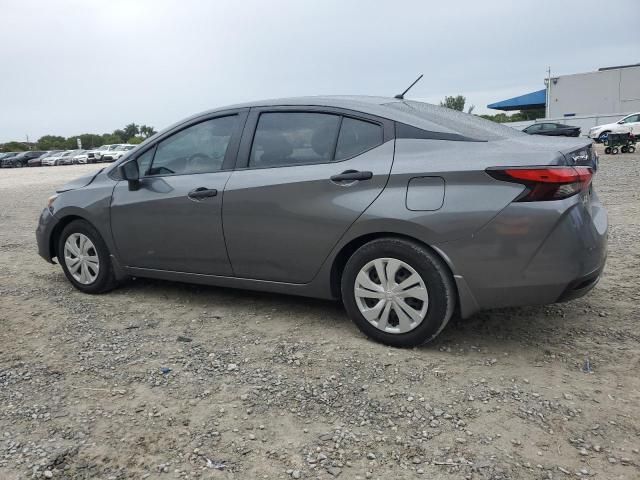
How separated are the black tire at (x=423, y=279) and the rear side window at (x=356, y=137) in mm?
626

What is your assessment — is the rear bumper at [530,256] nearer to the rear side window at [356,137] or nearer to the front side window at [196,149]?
the rear side window at [356,137]

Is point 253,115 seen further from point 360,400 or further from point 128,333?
point 360,400

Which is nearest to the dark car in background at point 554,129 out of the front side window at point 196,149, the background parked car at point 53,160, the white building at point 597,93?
the white building at point 597,93

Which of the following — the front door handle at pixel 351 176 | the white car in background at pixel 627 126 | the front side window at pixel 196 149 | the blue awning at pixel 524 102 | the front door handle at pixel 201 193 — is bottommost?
the front door handle at pixel 201 193

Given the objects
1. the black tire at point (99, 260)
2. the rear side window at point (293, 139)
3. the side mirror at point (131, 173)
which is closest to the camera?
the rear side window at point (293, 139)

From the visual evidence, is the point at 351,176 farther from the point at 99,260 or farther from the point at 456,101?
the point at 456,101

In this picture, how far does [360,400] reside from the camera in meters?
2.95

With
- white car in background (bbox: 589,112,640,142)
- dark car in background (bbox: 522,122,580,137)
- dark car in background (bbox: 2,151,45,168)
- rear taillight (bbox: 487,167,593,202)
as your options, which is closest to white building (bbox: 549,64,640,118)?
white car in background (bbox: 589,112,640,142)

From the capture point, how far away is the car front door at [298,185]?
3578 millimetres

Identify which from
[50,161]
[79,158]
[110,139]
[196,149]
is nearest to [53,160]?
[50,161]

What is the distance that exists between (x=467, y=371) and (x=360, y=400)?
0.70m

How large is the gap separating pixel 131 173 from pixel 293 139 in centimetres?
144

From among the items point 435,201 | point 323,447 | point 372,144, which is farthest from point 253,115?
point 323,447

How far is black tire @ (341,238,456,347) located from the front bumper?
9.69 ft
